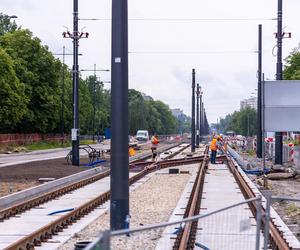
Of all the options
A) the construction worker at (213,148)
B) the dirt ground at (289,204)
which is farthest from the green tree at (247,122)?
the dirt ground at (289,204)

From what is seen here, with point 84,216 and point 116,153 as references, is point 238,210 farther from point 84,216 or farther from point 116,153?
point 84,216

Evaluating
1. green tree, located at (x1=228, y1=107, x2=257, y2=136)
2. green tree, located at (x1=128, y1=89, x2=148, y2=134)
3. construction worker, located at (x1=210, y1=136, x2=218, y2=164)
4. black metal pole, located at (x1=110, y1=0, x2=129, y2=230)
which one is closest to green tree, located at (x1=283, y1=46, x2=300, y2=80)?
construction worker, located at (x1=210, y1=136, x2=218, y2=164)

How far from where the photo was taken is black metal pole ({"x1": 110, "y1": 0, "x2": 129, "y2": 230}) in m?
11.8

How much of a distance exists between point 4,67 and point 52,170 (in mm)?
36210

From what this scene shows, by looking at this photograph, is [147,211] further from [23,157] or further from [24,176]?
[23,157]

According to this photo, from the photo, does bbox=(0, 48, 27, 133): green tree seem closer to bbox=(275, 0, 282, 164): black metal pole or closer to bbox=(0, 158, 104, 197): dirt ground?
bbox=(0, 158, 104, 197): dirt ground

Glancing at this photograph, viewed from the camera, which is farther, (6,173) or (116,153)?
(6,173)

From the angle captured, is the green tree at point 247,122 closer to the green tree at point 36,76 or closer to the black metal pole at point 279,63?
the green tree at point 36,76

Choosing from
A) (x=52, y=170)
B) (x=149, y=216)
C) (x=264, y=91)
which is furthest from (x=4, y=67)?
(x=149, y=216)

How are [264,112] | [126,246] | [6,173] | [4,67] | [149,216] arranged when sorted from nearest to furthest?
[126,246], [149,216], [264,112], [6,173], [4,67]

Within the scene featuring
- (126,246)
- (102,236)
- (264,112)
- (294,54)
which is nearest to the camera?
(102,236)

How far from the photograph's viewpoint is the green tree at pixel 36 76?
78.1 metres

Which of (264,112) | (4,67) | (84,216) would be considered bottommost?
(84,216)

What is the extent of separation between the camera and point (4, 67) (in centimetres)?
6562
